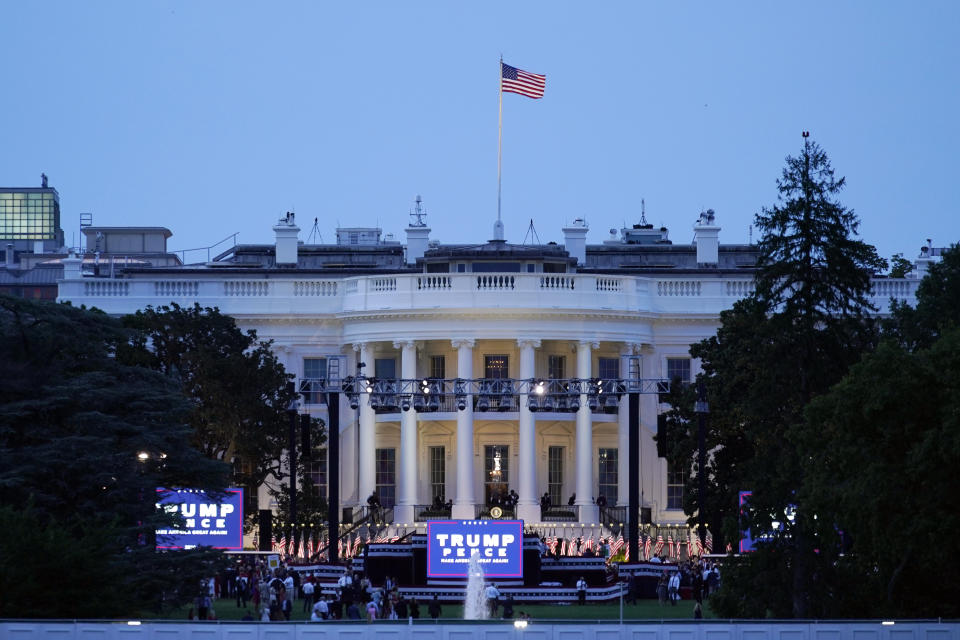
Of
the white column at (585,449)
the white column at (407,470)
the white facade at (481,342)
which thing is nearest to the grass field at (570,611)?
the white column at (585,449)

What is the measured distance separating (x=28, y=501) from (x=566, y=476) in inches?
1602

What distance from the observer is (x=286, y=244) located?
98.1 meters

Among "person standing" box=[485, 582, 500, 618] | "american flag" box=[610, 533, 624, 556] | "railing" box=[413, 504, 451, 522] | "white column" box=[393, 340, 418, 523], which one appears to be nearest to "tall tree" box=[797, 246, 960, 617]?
"person standing" box=[485, 582, 500, 618]

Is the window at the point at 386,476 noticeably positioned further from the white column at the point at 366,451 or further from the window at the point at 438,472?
the window at the point at 438,472

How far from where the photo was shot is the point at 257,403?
79.4 m

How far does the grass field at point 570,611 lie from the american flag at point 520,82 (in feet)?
89.7

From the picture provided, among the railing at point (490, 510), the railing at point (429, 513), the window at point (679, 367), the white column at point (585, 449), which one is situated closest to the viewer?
the railing at point (490, 510)

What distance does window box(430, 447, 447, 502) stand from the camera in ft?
294

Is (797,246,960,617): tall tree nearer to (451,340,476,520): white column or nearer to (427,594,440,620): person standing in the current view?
(427,594,440,620): person standing

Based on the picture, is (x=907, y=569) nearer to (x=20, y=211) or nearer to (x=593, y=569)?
(x=593, y=569)

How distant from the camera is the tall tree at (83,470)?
157ft

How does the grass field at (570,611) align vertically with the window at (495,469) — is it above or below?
below

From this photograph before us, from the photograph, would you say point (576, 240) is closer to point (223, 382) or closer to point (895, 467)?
point (223, 382)

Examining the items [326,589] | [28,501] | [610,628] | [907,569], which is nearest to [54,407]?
[28,501]
